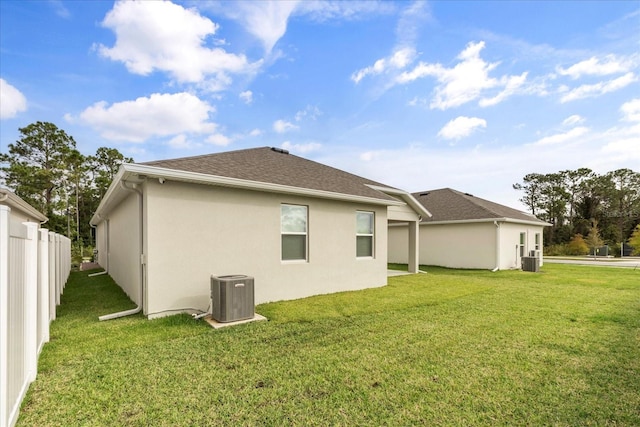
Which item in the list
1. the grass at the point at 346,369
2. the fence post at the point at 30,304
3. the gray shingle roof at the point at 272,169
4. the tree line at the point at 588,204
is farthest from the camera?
the tree line at the point at 588,204

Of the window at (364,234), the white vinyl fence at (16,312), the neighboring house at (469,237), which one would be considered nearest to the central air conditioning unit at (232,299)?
the white vinyl fence at (16,312)

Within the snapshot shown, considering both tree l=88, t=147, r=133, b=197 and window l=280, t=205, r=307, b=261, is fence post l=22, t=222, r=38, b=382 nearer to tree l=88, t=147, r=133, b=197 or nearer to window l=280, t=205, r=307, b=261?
window l=280, t=205, r=307, b=261

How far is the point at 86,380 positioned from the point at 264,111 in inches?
511

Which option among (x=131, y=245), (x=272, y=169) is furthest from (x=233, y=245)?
(x=131, y=245)

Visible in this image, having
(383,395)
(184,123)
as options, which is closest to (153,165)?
(383,395)

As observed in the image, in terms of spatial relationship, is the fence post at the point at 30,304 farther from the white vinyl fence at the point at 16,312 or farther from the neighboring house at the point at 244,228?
the neighboring house at the point at 244,228

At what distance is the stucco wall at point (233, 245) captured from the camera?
220 inches

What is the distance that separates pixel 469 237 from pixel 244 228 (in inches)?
522

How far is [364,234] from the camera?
9359 mm

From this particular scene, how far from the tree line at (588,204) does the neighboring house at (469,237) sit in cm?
2443

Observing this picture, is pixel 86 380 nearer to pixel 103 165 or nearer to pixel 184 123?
pixel 184 123

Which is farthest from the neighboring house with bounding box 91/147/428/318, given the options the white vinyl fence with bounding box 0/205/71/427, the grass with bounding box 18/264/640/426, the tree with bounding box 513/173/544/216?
the tree with bounding box 513/173/544/216

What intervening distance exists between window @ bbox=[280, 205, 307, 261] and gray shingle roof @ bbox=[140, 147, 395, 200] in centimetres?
69

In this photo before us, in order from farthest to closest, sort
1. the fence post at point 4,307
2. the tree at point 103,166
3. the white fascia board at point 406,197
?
the tree at point 103,166 → the white fascia board at point 406,197 → the fence post at point 4,307
